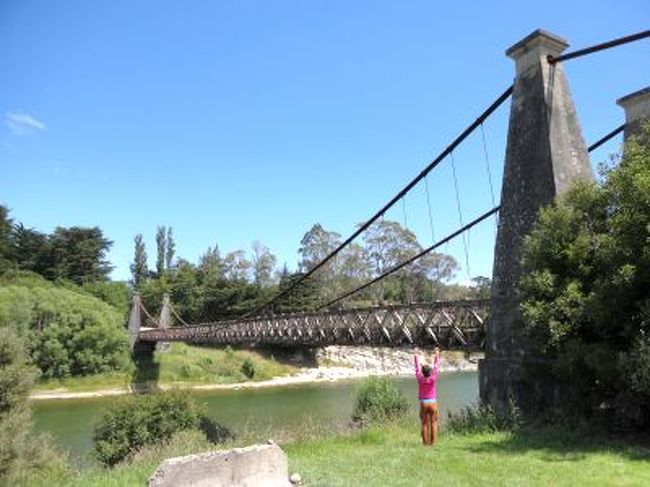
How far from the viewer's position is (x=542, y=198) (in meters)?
9.76

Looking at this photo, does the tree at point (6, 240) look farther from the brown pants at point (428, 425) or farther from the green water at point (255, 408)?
the brown pants at point (428, 425)

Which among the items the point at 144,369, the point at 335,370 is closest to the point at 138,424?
the point at 144,369

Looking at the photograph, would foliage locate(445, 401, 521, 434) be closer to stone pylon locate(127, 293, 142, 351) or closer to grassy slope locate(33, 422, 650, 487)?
grassy slope locate(33, 422, 650, 487)

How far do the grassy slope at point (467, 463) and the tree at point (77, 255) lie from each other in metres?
54.9

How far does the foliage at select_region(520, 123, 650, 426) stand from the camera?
7.04 meters

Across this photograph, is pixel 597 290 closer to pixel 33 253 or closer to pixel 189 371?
pixel 189 371

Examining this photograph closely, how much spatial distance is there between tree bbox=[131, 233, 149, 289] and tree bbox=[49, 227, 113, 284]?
6673 millimetres

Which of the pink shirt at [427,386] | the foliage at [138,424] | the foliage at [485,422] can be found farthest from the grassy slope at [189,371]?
the pink shirt at [427,386]

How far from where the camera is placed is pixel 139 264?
68500 mm

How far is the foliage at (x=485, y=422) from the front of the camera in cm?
839

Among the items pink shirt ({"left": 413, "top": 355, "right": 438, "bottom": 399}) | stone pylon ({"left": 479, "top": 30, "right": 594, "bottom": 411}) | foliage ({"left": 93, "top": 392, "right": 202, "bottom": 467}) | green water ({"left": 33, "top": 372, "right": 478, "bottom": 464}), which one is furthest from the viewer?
green water ({"left": 33, "top": 372, "right": 478, "bottom": 464})

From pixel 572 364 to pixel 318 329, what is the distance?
39.8 feet

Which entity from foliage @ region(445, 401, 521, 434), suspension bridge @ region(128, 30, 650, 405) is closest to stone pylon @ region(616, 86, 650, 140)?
suspension bridge @ region(128, 30, 650, 405)

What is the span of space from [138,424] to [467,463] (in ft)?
32.1
